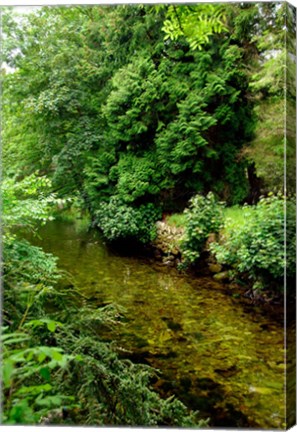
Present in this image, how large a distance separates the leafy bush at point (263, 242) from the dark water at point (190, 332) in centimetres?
18

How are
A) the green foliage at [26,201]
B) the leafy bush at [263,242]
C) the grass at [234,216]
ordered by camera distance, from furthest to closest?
the green foliage at [26,201], the grass at [234,216], the leafy bush at [263,242]

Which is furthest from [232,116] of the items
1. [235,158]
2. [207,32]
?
[207,32]

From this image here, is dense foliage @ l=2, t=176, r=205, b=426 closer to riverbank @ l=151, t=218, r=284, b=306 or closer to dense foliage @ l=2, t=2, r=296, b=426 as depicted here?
dense foliage @ l=2, t=2, r=296, b=426

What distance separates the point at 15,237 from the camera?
248cm

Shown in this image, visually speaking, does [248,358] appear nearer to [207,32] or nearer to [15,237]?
[15,237]

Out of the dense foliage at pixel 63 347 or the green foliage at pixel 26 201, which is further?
the green foliage at pixel 26 201

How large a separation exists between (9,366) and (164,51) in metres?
1.68

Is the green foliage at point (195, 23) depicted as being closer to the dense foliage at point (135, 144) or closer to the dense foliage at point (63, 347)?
the dense foliage at point (135, 144)

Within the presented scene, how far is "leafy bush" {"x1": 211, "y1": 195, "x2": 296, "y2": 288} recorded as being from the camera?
85.4 inches

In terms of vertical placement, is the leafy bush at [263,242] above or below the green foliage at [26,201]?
below

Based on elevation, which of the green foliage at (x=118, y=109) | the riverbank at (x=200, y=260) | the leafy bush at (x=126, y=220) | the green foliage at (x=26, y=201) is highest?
the green foliage at (x=118, y=109)

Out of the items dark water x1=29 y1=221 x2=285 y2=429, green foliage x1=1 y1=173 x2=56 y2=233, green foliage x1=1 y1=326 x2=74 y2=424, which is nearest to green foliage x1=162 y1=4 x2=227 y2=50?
green foliage x1=1 y1=173 x2=56 y2=233

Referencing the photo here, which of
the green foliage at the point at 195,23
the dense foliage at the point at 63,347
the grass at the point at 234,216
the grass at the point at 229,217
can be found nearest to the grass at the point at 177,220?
the grass at the point at 229,217

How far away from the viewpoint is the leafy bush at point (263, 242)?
2170mm
